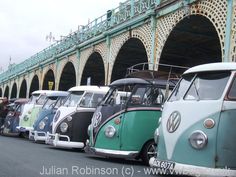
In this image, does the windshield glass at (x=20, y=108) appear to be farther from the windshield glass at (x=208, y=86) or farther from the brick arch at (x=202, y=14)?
the windshield glass at (x=208, y=86)

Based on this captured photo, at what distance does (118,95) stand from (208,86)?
3.98 metres

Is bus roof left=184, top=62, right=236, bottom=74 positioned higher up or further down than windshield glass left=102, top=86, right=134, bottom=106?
higher up

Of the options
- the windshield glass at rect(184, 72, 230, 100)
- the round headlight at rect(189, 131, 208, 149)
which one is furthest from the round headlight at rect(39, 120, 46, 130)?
the round headlight at rect(189, 131, 208, 149)

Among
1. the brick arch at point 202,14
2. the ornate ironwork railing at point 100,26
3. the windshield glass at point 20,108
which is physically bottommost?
the windshield glass at point 20,108

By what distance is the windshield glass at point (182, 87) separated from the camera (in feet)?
25.9

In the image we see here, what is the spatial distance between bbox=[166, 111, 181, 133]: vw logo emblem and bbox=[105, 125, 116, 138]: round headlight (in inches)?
119

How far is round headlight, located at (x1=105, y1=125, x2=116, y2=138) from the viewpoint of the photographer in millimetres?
10582

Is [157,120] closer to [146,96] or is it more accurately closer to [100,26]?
[146,96]

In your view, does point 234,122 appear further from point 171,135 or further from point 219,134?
point 171,135

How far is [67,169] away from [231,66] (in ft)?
11.4

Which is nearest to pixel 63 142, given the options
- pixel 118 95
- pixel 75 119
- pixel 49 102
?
pixel 75 119

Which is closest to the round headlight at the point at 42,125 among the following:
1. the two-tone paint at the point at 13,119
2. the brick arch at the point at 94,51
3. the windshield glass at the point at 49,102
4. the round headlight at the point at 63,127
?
the windshield glass at the point at 49,102

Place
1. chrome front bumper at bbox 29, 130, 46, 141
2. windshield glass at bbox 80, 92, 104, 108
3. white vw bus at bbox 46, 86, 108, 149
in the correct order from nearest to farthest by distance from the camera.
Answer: white vw bus at bbox 46, 86, 108, 149 < windshield glass at bbox 80, 92, 104, 108 < chrome front bumper at bbox 29, 130, 46, 141

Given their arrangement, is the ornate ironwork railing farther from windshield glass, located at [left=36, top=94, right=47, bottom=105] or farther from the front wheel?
the front wheel
